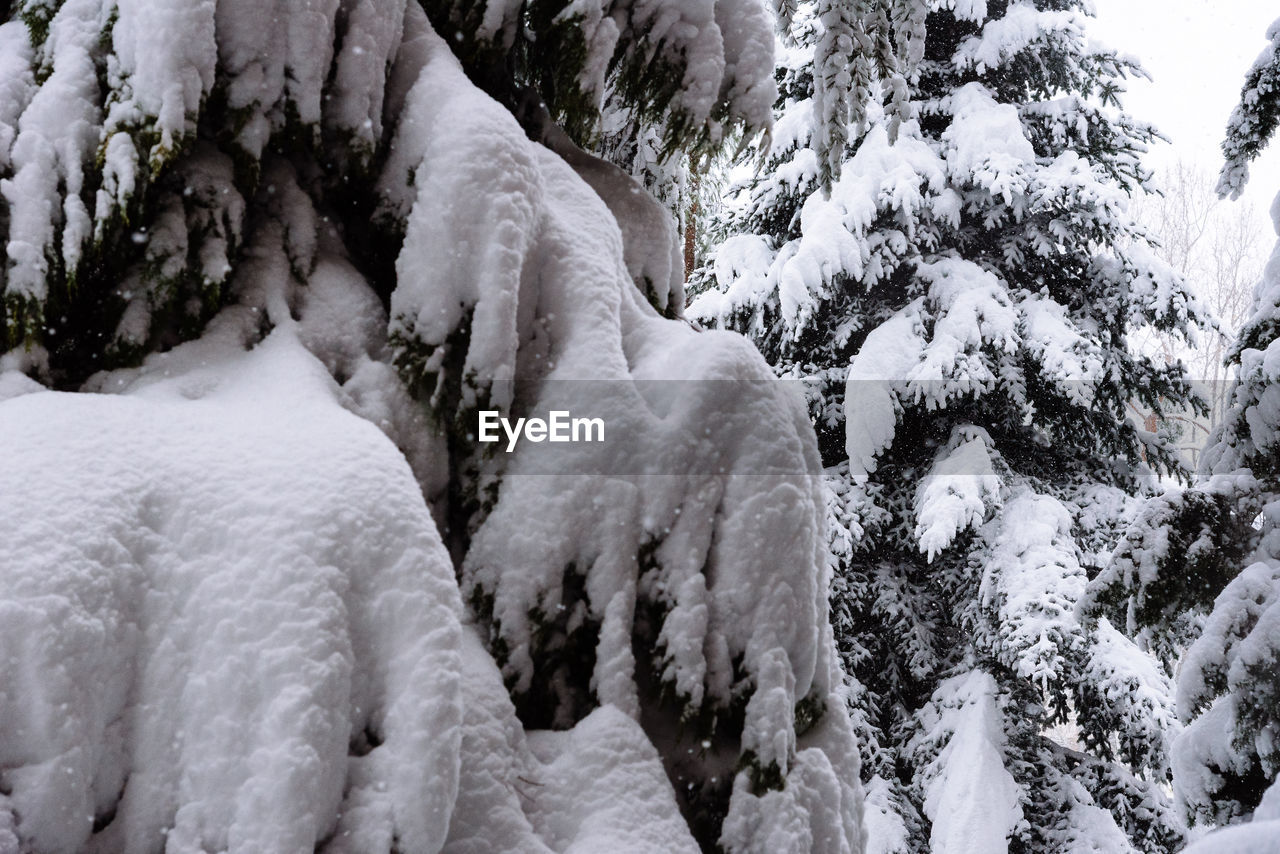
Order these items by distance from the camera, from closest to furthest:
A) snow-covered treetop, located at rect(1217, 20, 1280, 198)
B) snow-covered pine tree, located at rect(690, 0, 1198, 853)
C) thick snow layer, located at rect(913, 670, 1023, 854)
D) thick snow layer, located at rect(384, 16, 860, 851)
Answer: thick snow layer, located at rect(384, 16, 860, 851) < snow-covered treetop, located at rect(1217, 20, 1280, 198) < thick snow layer, located at rect(913, 670, 1023, 854) < snow-covered pine tree, located at rect(690, 0, 1198, 853)

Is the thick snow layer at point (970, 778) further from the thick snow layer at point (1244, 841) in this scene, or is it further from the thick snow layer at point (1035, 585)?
the thick snow layer at point (1244, 841)

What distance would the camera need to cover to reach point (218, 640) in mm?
1617

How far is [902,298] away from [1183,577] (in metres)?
6.44

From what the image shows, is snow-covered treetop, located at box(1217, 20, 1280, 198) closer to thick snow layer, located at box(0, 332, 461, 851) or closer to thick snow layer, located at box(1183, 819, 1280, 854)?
thick snow layer, located at box(1183, 819, 1280, 854)

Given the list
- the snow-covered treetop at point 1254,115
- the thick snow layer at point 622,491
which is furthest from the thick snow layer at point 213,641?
the snow-covered treetop at point 1254,115

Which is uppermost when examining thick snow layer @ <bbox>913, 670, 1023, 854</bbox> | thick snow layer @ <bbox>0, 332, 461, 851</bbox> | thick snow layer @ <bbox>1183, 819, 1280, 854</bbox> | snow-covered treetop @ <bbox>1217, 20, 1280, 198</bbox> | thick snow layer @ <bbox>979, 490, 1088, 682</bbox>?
snow-covered treetop @ <bbox>1217, 20, 1280, 198</bbox>

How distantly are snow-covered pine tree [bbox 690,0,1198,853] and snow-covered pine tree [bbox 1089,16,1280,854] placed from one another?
167 inches

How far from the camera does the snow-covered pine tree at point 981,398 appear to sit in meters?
7.60

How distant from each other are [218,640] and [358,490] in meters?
0.36

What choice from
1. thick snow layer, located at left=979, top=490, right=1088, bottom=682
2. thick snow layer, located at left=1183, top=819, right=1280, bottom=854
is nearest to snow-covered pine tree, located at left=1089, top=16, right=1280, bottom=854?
thick snow layer, located at left=1183, top=819, right=1280, bottom=854

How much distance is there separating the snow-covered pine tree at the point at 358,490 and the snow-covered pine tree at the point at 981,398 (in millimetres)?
5839

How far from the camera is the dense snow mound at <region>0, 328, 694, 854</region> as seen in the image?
1521 mm

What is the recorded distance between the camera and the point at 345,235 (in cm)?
259

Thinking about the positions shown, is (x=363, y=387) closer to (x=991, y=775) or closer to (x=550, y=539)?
(x=550, y=539)
